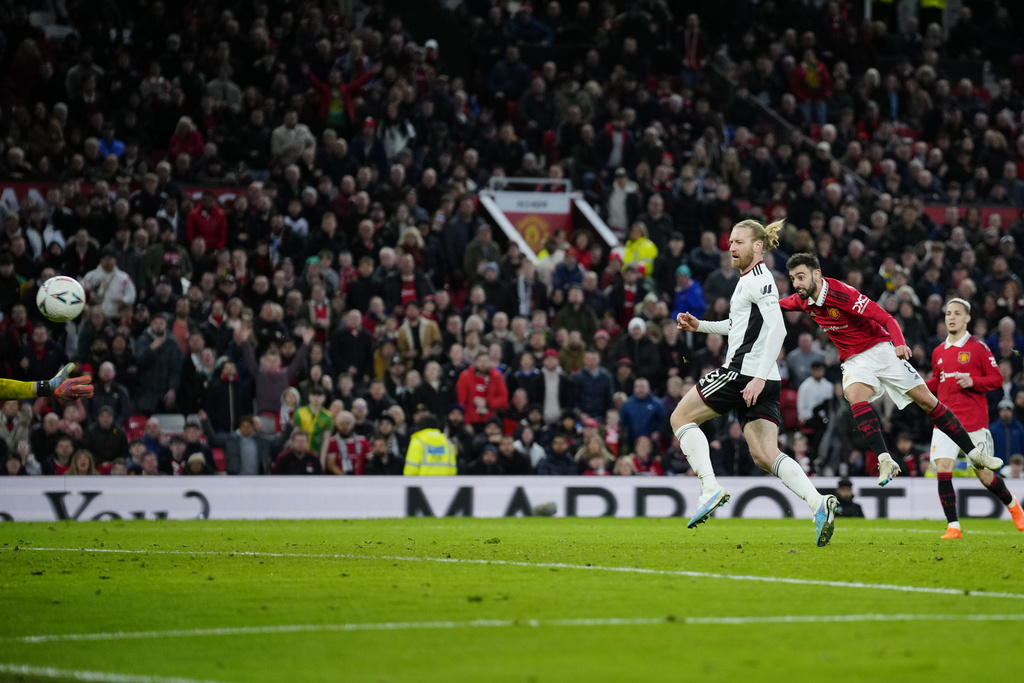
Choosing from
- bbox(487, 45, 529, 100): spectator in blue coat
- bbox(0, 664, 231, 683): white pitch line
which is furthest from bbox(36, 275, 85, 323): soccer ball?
bbox(487, 45, 529, 100): spectator in blue coat

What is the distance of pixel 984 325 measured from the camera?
859 inches

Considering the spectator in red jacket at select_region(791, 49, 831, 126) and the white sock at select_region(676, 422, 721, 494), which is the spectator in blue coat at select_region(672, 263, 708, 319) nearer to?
the spectator in red jacket at select_region(791, 49, 831, 126)

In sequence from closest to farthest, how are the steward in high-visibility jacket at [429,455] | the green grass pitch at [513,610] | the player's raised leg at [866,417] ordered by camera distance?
the green grass pitch at [513,610] → the player's raised leg at [866,417] → the steward in high-visibility jacket at [429,455]

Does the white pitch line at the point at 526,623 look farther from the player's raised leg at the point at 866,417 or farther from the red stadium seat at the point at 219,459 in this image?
the red stadium seat at the point at 219,459

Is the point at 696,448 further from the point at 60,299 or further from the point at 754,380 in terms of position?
the point at 60,299

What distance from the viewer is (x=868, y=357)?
1243 centimetres

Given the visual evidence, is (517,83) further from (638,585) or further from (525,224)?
(638,585)

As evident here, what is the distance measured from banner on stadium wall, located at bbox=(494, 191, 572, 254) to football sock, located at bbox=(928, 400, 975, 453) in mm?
13058

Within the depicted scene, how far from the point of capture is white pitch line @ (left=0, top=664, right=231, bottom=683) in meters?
5.59

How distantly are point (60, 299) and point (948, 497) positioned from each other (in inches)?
326

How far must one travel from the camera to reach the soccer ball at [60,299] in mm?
12695

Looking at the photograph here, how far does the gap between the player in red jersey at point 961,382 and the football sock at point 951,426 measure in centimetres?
83

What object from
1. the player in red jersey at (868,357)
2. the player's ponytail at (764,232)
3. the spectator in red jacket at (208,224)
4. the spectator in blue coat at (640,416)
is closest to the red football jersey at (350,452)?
the spectator in blue coat at (640,416)

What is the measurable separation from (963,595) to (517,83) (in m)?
19.8
